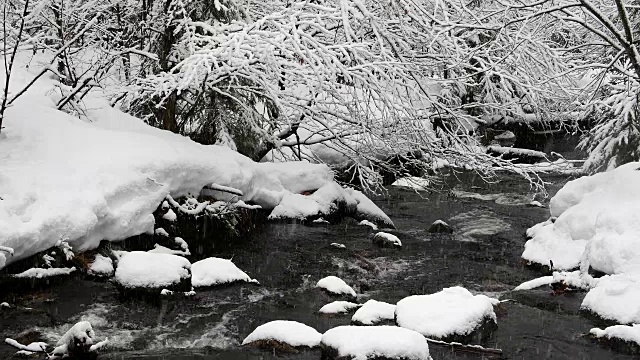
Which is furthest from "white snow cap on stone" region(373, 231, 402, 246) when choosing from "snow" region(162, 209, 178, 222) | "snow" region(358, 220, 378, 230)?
"snow" region(162, 209, 178, 222)

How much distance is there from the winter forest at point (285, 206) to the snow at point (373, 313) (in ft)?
0.09

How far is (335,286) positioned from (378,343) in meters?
2.39

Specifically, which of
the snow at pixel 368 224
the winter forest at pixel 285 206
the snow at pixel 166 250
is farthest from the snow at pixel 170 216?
the snow at pixel 368 224

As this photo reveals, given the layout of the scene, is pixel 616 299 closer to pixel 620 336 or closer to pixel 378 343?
pixel 620 336

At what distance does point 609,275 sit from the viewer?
27.3ft

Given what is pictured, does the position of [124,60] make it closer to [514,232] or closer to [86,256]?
[86,256]

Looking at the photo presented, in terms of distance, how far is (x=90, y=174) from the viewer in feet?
28.1

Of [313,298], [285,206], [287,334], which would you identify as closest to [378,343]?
[287,334]

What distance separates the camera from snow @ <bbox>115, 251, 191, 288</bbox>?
7613 millimetres

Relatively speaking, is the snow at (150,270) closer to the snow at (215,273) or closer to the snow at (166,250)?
the snow at (215,273)

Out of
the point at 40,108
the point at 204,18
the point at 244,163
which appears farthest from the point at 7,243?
the point at 204,18

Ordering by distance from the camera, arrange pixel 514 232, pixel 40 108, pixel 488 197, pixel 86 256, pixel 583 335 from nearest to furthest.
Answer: pixel 583 335 → pixel 86 256 → pixel 40 108 → pixel 514 232 → pixel 488 197

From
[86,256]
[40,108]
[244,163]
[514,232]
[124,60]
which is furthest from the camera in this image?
[124,60]

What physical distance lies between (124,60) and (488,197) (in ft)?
26.7
